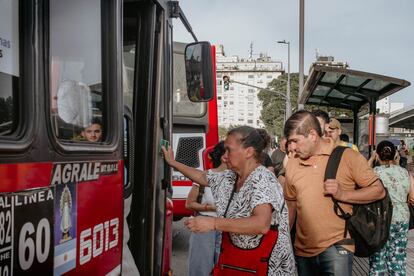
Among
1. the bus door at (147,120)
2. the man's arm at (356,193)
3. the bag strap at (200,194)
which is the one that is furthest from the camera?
the bag strap at (200,194)

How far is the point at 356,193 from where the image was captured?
3506 millimetres

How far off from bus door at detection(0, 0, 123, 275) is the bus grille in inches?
222

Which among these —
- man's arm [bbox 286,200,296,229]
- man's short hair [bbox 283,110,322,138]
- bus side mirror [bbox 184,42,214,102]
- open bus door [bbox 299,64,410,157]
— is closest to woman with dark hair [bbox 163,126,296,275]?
man's short hair [bbox 283,110,322,138]

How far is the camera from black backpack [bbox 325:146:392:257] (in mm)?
3541

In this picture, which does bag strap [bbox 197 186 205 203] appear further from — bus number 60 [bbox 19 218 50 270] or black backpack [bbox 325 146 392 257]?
bus number 60 [bbox 19 218 50 270]

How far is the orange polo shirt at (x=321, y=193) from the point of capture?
3.55m

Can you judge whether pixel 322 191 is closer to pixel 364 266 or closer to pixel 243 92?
pixel 364 266

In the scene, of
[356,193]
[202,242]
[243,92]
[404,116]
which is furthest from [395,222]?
[243,92]

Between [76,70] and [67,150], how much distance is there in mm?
404

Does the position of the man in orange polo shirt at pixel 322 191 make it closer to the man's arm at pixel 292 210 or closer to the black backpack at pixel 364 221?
the black backpack at pixel 364 221

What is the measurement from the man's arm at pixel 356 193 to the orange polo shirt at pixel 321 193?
0.04 meters

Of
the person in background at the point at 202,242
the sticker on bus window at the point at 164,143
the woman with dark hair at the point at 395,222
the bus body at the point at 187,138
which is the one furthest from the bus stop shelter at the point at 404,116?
the sticker on bus window at the point at 164,143

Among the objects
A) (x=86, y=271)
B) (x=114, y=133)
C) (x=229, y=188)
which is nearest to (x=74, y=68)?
(x=114, y=133)

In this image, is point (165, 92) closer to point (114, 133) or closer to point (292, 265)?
point (114, 133)
